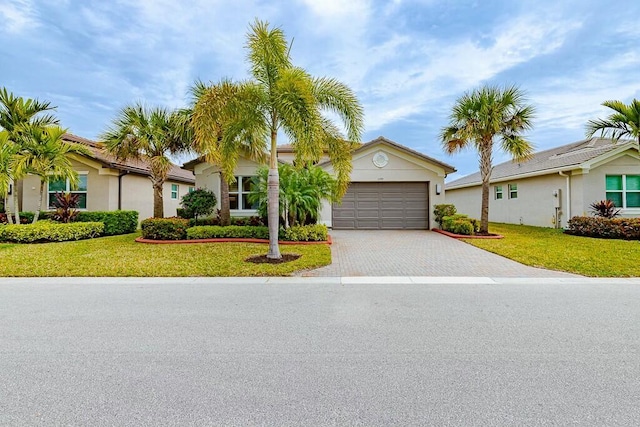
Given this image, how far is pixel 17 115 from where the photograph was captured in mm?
15008

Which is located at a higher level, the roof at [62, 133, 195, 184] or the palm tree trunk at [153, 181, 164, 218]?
the roof at [62, 133, 195, 184]

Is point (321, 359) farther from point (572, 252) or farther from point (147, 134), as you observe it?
point (147, 134)

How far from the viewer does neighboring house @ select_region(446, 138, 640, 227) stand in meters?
16.5

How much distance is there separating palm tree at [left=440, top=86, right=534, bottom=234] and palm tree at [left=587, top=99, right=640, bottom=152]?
9.30ft

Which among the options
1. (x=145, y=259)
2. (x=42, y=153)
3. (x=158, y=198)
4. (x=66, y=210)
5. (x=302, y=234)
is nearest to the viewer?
(x=145, y=259)

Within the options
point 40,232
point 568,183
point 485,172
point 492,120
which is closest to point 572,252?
point 485,172

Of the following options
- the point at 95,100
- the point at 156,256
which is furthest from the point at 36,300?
the point at 95,100

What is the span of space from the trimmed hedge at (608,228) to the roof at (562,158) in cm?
283

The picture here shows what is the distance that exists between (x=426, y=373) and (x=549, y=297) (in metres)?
4.31

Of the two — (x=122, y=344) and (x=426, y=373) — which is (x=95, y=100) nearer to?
(x=122, y=344)

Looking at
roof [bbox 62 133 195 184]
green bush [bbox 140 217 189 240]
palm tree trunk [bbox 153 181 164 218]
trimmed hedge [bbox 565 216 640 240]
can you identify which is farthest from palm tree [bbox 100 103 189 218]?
trimmed hedge [bbox 565 216 640 240]

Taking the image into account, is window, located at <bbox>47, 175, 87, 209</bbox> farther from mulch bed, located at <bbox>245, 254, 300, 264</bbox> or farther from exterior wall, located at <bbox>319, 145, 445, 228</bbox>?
mulch bed, located at <bbox>245, 254, 300, 264</bbox>

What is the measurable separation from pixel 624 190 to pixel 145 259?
66.2ft

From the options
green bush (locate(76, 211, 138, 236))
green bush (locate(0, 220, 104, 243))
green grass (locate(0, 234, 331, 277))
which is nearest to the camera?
green grass (locate(0, 234, 331, 277))
